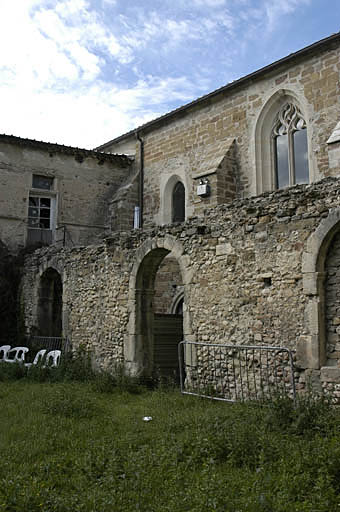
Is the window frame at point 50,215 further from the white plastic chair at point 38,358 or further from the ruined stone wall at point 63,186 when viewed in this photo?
the white plastic chair at point 38,358

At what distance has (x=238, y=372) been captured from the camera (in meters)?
7.91

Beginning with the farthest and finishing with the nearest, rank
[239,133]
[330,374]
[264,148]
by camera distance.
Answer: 1. [239,133]
2. [264,148]
3. [330,374]

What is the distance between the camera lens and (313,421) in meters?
5.50

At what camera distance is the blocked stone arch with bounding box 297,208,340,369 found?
22.6 ft

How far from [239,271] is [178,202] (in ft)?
29.3

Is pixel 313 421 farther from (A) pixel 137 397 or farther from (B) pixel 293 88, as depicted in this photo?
(B) pixel 293 88

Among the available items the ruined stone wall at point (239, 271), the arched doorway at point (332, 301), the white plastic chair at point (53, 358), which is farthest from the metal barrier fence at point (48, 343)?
the arched doorway at point (332, 301)

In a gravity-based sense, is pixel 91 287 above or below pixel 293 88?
below

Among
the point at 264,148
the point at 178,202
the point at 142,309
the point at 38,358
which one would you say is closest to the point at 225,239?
the point at 142,309

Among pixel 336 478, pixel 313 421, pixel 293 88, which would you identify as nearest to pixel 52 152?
pixel 293 88

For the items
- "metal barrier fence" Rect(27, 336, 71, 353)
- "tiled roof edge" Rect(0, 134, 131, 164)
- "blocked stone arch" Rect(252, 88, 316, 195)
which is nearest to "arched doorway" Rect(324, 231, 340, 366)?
"blocked stone arch" Rect(252, 88, 316, 195)

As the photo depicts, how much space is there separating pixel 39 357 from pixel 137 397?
14.7 ft

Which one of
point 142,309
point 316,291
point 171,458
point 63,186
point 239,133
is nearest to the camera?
point 171,458

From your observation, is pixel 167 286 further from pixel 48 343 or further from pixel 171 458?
pixel 171 458
